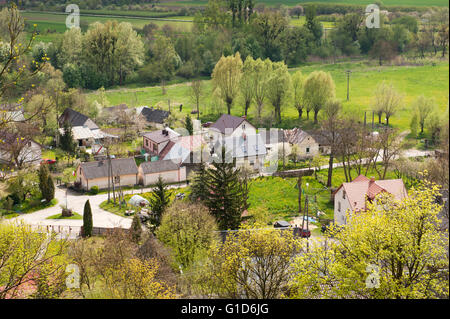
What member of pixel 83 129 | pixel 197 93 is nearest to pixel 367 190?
pixel 83 129

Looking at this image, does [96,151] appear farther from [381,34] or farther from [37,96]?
[381,34]

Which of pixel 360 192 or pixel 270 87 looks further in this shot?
pixel 270 87

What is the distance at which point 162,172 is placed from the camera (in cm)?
4138

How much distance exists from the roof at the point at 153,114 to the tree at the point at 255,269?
38.3 meters

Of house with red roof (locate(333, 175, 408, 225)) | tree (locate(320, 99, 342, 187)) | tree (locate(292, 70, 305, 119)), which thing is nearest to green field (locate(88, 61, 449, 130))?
tree (locate(292, 70, 305, 119))

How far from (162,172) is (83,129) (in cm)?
1331

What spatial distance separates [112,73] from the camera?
74438mm

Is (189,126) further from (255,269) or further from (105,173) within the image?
(255,269)

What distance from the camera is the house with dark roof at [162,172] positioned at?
41094 millimetres
